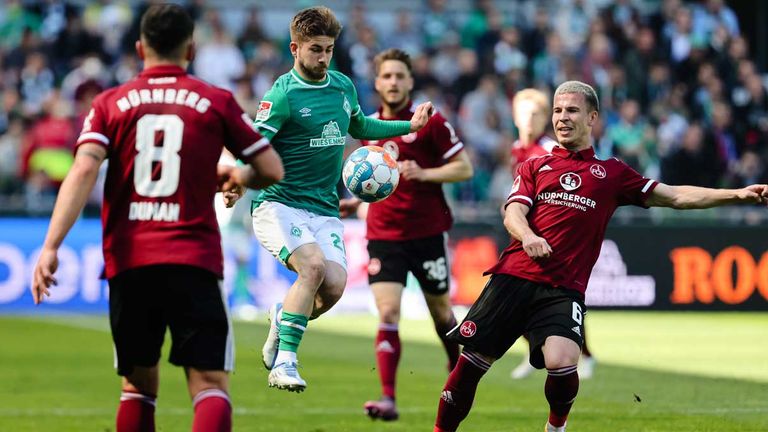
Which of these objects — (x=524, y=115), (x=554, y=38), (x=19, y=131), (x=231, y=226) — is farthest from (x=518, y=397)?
(x=554, y=38)

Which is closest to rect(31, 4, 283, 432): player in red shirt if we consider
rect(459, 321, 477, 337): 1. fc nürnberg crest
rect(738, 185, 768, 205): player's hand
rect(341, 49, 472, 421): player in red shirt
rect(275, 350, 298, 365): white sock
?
rect(459, 321, 477, 337): 1. fc nürnberg crest

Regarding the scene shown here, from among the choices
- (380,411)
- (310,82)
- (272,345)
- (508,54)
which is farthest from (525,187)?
(508,54)

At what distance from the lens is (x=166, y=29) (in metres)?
5.91

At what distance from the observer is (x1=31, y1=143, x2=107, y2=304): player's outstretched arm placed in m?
5.80

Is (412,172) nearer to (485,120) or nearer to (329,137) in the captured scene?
(329,137)

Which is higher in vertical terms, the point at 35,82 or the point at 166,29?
the point at 35,82

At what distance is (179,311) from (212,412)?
0.46 meters

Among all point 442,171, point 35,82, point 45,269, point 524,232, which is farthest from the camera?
point 35,82

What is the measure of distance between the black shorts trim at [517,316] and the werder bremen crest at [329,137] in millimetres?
1511

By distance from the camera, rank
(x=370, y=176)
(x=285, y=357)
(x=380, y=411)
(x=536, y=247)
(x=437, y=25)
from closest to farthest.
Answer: (x=536, y=247) < (x=285, y=357) < (x=370, y=176) < (x=380, y=411) < (x=437, y=25)

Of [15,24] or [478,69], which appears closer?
[15,24]

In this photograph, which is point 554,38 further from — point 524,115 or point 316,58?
point 316,58

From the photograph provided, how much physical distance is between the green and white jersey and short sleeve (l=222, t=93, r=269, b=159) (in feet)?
7.11

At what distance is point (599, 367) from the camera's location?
533 inches
